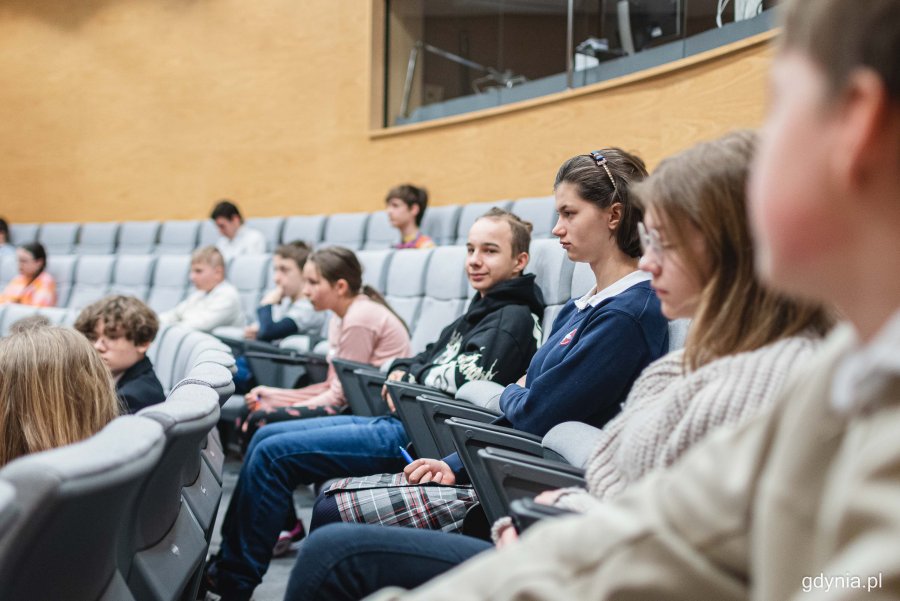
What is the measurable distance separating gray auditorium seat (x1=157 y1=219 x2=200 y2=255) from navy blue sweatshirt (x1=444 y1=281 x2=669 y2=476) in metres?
3.80

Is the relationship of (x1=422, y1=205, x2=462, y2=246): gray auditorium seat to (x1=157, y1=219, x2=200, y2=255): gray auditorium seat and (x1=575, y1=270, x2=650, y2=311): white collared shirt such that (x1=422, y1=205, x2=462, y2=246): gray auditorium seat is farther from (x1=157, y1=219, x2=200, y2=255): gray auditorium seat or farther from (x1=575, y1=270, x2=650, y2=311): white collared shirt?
(x1=575, y1=270, x2=650, y2=311): white collared shirt

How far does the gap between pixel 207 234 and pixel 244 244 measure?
61 cm

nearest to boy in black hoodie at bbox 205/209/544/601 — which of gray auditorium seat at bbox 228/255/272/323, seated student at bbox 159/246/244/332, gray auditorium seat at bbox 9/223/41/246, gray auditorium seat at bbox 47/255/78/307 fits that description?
seated student at bbox 159/246/244/332

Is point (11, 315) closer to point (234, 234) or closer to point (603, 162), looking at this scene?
point (234, 234)

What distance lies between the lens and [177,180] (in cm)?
510

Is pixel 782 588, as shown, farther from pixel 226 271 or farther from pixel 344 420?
pixel 226 271

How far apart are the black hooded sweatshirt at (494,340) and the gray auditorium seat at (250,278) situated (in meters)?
1.75

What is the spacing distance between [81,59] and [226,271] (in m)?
2.70

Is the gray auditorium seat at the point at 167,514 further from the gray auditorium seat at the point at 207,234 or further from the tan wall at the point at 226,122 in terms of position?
the gray auditorium seat at the point at 207,234

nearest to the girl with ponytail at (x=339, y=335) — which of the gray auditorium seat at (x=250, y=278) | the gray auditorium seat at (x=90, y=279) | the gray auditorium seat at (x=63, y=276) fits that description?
the gray auditorium seat at (x=250, y=278)

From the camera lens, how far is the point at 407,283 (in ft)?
7.93

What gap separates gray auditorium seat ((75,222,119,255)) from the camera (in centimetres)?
495

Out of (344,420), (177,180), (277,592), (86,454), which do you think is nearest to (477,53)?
(177,180)

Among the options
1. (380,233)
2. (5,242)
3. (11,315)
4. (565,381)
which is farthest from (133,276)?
(565,381)
